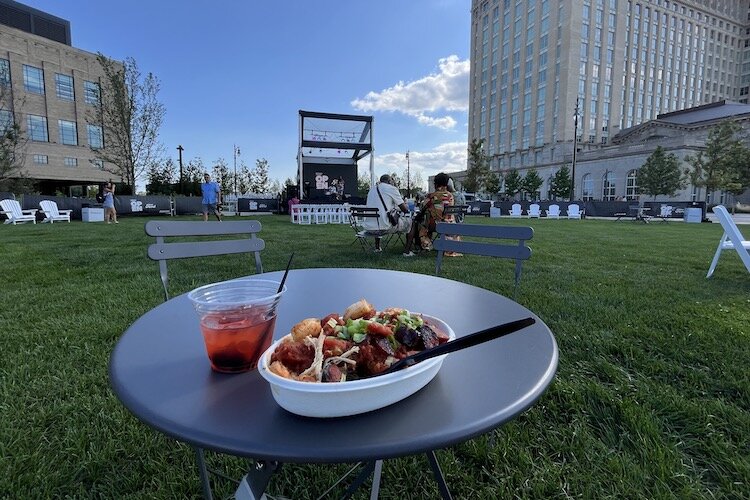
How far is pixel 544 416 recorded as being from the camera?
1964 millimetres

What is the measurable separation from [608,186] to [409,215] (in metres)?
51.8

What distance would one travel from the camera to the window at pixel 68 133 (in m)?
35.0

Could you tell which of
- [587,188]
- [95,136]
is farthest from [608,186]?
[95,136]

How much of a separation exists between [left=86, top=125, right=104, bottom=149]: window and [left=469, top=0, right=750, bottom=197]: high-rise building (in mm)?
53801

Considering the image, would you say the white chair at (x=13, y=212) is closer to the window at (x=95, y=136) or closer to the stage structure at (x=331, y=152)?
the stage structure at (x=331, y=152)

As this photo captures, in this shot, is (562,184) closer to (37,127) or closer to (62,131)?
(62,131)

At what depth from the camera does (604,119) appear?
5812cm

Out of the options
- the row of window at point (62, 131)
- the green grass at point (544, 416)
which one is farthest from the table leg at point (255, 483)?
the row of window at point (62, 131)

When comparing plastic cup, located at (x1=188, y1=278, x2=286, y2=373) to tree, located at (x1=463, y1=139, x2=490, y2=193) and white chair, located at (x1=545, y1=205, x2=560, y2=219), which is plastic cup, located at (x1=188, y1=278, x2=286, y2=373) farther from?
tree, located at (x1=463, y1=139, x2=490, y2=193)

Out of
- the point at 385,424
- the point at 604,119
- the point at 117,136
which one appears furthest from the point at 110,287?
the point at 604,119

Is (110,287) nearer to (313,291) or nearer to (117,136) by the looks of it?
(313,291)

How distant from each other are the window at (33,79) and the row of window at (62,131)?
91.6 inches

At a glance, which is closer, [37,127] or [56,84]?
[37,127]

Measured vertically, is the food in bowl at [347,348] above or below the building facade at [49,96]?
below
